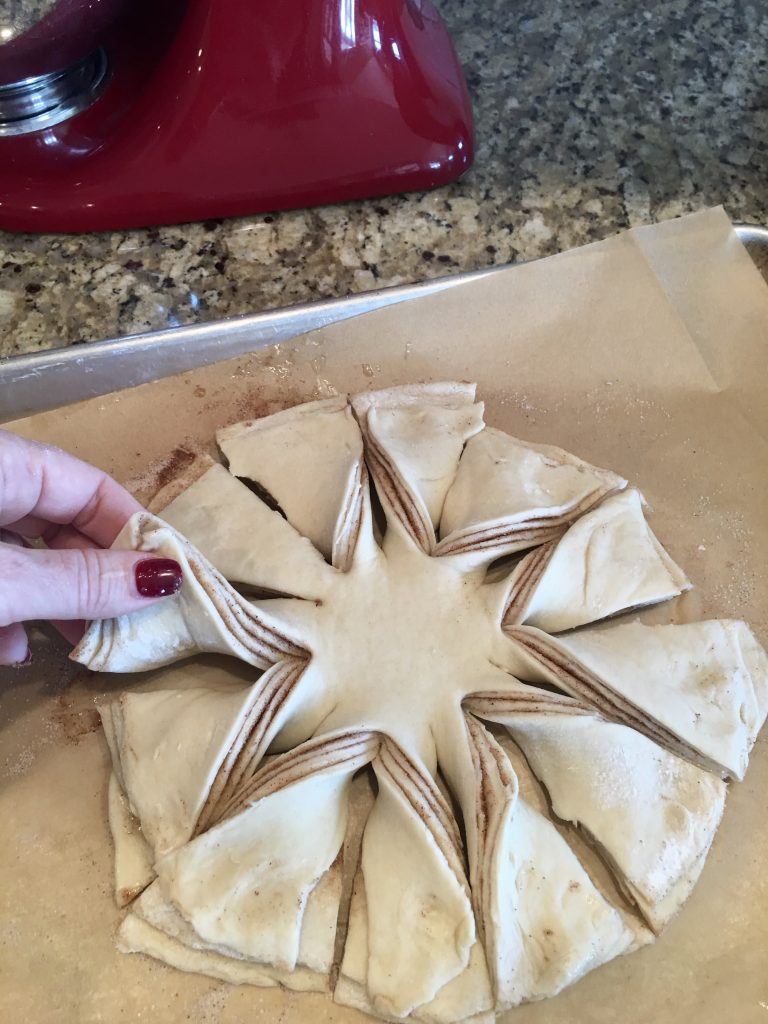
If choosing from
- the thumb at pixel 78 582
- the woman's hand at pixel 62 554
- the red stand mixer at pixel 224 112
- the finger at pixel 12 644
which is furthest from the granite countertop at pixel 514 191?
the thumb at pixel 78 582

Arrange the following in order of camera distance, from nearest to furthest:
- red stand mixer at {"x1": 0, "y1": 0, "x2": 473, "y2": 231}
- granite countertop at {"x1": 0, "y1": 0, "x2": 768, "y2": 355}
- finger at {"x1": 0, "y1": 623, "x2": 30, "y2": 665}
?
finger at {"x1": 0, "y1": 623, "x2": 30, "y2": 665}
red stand mixer at {"x1": 0, "y1": 0, "x2": 473, "y2": 231}
granite countertop at {"x1": 0, "y1": 0, "x2": 768, "y2": 355}

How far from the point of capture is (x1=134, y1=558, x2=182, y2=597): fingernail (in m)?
0.91

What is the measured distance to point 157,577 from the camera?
0.92 m

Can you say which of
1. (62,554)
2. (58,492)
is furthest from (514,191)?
(62,554)

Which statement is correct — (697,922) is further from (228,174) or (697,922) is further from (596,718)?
(228,174)

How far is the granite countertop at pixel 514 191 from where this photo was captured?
1.47m

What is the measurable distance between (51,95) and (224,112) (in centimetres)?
28

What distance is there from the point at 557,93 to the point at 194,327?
3.19 ft

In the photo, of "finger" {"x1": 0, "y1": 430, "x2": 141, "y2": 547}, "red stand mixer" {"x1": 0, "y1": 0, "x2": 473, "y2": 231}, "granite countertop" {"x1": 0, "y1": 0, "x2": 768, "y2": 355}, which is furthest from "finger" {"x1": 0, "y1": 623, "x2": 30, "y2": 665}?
"red stand mixer" {"x1": 0, "y1": 0, "x2": 473, "y2": 231}

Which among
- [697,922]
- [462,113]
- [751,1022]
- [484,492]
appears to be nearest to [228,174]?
[462,113]

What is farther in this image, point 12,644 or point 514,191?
point 514,191

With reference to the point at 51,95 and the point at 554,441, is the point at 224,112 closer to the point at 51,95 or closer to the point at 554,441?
the point at 51,95

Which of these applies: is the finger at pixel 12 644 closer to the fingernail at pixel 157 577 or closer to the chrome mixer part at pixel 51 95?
the fingernail at pixel 157 577

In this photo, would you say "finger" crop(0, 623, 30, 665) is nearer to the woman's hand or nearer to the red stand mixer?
the woman's hand
